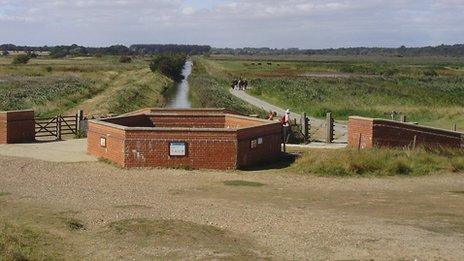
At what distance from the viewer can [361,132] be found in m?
22.3

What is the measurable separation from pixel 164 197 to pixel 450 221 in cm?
654

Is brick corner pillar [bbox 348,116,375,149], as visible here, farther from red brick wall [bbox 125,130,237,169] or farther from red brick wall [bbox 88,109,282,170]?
red brick wall [bbox 125,130,237,169]

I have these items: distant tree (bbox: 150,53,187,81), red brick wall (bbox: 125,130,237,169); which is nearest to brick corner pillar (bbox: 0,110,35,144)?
red brick wall (bbox: 125,130,237,169)

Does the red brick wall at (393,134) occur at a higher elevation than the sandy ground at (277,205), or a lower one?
higher

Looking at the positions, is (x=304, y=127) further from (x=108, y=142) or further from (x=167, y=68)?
(x=167, y=68)

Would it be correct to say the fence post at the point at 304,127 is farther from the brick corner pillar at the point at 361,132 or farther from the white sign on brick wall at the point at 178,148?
the white sign on brick wall at the point at 178,148

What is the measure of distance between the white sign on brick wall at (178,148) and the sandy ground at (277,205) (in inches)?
24.8

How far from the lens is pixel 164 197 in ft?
50.9

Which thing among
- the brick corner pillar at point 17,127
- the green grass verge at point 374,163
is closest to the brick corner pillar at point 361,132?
the green grass verge at point 374,163

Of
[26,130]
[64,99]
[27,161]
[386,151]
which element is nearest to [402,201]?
[386,151]

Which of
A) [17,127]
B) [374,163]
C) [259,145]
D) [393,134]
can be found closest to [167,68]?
[17,127]

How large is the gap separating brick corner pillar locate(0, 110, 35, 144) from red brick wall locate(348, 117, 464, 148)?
39.5 feet

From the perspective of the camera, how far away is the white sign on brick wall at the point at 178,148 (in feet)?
63.5

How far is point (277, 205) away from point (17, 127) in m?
13.2
